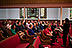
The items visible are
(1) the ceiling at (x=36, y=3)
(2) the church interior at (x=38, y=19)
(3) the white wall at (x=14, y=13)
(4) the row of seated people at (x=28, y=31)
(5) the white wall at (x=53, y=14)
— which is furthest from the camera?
(3) the white wall at (x=14, y=13)

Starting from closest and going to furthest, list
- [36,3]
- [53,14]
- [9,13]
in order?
[36,3], [53,14], [9,13]

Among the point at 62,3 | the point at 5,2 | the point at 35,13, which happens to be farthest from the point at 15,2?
the point at 62,3

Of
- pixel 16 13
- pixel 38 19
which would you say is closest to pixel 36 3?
pixel 38 19

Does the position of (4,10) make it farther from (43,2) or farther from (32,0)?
(43,2)

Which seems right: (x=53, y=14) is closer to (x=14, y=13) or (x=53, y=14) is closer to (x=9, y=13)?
(x=14, y=13)

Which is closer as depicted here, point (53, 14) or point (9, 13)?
point (53, 14)

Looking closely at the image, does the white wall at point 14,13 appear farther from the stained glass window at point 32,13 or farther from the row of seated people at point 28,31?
the row of seated people at point 28,31

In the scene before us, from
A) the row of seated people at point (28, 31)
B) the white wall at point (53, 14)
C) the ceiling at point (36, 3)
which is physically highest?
the ceiling at point (36, 3)

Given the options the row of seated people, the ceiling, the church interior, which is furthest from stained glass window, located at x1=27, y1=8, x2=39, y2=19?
the row of seated people

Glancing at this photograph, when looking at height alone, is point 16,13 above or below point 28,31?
above

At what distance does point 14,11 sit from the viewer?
58.8 feet

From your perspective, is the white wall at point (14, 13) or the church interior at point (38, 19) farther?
the white wall at point (14, 13)

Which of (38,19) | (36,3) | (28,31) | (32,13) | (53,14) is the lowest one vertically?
(28,31)

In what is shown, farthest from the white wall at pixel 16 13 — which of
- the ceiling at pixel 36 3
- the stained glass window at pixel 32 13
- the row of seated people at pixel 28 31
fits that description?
the row of seated people at pixel 28 31
